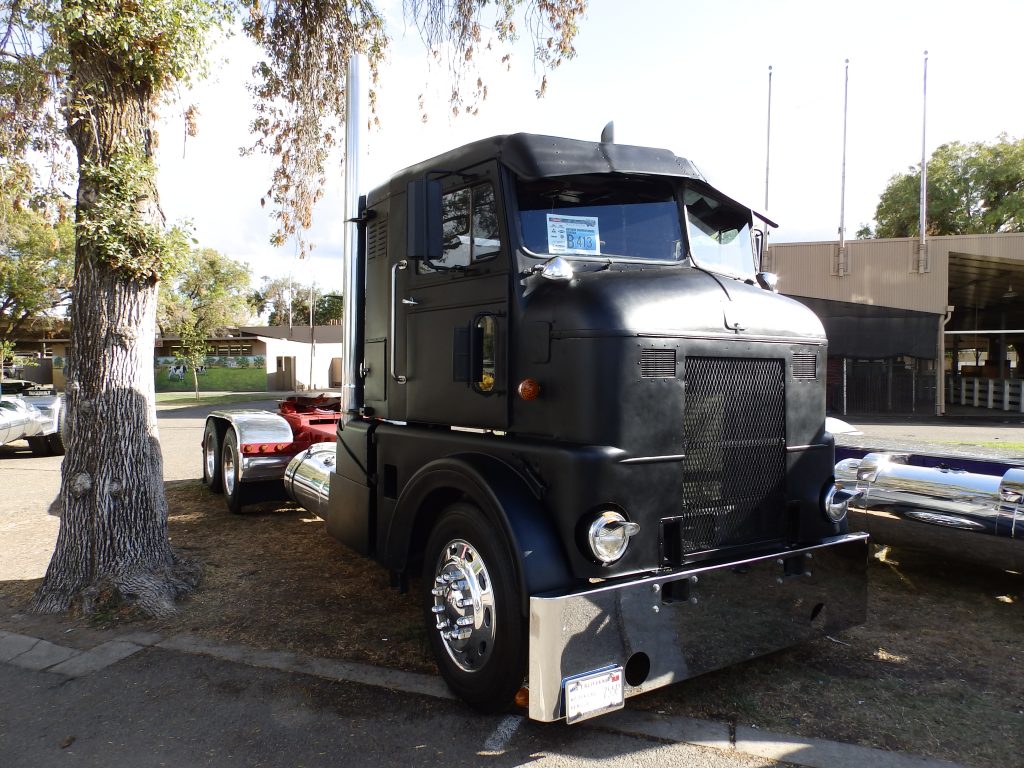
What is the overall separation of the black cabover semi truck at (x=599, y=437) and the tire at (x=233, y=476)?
143 inches

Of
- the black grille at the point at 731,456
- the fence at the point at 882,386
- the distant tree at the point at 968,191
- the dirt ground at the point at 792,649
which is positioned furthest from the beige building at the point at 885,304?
the black grille at the point at 731,456

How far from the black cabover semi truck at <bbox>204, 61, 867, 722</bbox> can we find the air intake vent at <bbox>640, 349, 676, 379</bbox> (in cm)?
1

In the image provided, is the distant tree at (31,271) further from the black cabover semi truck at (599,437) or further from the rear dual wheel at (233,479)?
the black cabover semi truck at (599,437)

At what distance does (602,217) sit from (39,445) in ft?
44.4

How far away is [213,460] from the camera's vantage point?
8.65 m

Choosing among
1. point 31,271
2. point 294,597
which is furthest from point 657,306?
point 31,271

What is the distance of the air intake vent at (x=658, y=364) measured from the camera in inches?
127

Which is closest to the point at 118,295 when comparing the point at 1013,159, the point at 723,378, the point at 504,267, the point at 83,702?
the point at 83,702

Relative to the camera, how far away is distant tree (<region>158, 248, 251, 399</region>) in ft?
121

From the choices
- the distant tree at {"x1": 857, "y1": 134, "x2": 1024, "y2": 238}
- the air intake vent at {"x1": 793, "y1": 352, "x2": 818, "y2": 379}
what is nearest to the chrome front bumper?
the air intake vent at {"x1": 793, "y1": 352, "x2": 818, "y2": 379}

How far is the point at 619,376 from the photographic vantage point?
10.4ft

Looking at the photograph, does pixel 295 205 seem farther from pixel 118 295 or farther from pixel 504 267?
pixel 504 267

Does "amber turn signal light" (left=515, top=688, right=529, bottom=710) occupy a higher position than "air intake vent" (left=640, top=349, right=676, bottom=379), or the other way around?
"air intake vent" (left=640, top=349, right=676, bottom=379)

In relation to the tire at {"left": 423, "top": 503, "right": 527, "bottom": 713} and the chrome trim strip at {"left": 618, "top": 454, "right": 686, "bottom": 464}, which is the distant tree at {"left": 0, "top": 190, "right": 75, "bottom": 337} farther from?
the chrome trim strip at {"left": 618, "top": 454, "right": 686, "bottom": 464}
